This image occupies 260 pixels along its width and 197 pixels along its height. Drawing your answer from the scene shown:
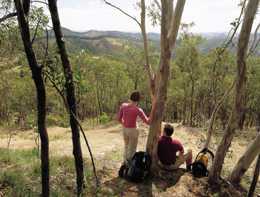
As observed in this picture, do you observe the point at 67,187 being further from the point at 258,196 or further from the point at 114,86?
the point at 114,86

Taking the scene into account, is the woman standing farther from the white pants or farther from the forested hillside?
the forested hillside

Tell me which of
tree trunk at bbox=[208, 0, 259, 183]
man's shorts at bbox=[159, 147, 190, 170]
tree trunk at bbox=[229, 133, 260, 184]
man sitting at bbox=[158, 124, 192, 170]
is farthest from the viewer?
man's shorts at bbox=[159, 147, 190, 170]

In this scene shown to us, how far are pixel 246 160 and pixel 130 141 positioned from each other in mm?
2413

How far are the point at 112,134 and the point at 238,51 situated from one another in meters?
6.87

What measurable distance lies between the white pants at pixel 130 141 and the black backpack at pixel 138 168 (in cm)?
23

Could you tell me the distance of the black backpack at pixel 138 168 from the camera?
323 centimetres

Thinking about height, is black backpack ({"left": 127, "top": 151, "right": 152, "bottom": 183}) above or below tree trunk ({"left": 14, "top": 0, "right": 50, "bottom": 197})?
below

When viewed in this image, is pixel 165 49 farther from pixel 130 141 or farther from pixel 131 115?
pixel 130 141

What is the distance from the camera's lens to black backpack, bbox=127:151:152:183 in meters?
3.23

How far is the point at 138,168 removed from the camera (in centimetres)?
325

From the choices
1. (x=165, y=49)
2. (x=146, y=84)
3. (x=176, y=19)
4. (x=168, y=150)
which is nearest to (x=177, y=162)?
(x=168, y=150)

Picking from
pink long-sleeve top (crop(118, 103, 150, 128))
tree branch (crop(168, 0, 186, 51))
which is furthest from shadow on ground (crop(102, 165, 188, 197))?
tree branch (crop(168, 0, 186, 51))

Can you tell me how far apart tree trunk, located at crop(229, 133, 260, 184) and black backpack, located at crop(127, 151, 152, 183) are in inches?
71.0

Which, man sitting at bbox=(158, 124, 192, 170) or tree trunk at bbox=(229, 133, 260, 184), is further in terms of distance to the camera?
man sitting at bbox=(158, 124, 192, 170)
